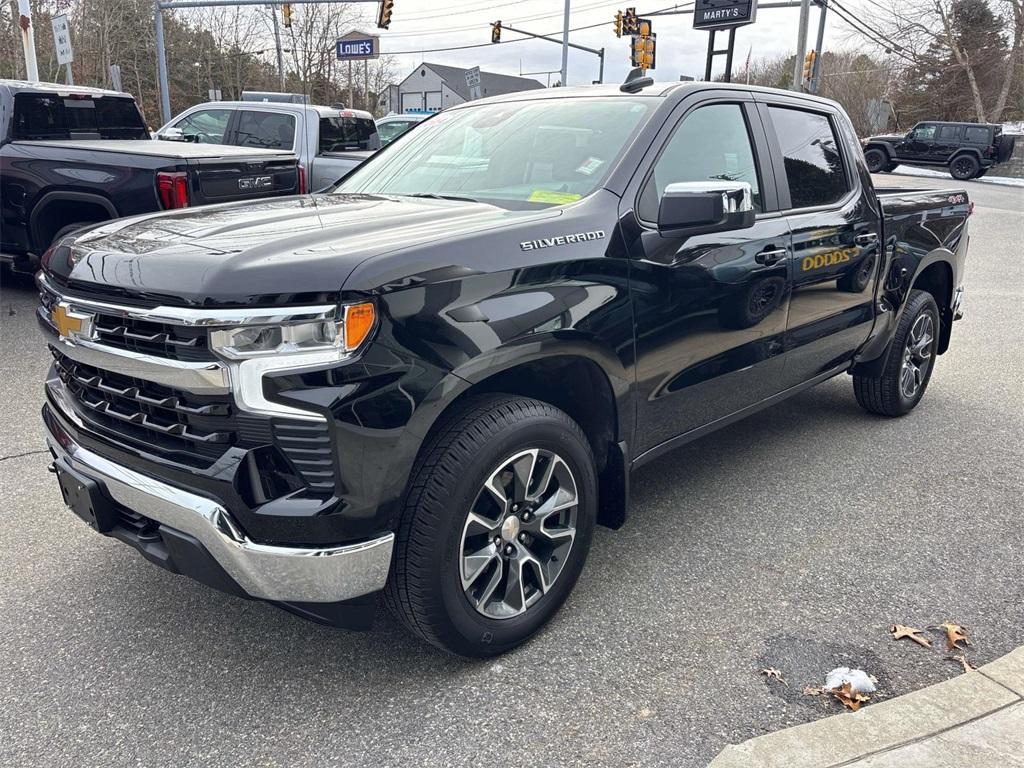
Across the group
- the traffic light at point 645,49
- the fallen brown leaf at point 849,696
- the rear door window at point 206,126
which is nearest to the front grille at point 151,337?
the fallen brown leaf at point 849,696

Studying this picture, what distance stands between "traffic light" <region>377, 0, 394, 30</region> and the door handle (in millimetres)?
24200

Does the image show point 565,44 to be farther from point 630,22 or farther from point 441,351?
point 441,351

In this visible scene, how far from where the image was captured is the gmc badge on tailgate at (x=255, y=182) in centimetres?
696

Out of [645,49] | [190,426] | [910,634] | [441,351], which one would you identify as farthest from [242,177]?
[645,49]

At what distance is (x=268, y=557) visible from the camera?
2230mm

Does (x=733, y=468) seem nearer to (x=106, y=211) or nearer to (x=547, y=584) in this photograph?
(x=547, y=584)

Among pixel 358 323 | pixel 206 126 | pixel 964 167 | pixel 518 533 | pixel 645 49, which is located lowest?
pixel 518 533

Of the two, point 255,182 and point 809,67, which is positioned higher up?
point 809,67

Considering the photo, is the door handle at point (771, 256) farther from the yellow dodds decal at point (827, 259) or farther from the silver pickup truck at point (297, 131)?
the silver pickup truck at point (297, 131)

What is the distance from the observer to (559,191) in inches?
123

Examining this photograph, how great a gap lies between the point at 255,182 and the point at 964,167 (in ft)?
97.6

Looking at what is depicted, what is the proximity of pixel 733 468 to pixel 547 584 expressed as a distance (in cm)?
191

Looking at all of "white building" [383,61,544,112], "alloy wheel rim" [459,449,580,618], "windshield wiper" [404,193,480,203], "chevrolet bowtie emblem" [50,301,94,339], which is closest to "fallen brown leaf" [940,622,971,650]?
"alloy wheel rim" [459,449,580,618]

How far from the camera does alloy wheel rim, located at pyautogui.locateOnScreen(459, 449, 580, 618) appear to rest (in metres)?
2.58
